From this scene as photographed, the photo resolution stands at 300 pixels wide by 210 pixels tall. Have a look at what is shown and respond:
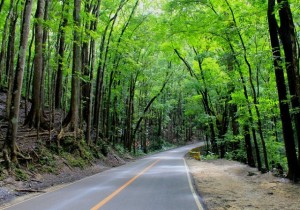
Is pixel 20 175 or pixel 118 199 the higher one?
pixel 20 175

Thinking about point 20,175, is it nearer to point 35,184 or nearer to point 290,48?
point 35,184

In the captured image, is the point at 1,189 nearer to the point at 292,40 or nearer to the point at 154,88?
the point at 292,40

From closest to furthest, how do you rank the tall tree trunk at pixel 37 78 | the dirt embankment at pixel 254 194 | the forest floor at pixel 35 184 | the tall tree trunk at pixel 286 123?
the dirt embankment at pixel 254 194, the forest floor at pixel 35 184, the tall tree trunk at pixel 286 123, the tall tree trunk at pixel 37 78

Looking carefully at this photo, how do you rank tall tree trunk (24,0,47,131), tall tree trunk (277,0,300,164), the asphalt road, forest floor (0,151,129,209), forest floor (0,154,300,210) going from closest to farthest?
the asphalt road → forest floor (0,154,300,210) → forest floor (0,151,129,209) → tall tree trunk (277,0,300,164) → tall tree trunk (24,0,47,131)

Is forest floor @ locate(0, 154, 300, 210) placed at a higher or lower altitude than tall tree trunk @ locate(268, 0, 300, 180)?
lower

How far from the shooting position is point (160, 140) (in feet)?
184

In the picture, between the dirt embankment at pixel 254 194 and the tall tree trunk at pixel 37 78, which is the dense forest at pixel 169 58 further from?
the dirt embankment at pixel 254 194

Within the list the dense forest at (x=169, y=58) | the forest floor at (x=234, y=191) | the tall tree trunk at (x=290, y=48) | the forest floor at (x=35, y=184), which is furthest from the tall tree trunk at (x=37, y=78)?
the tall tree trunk at (x=290, y=48)

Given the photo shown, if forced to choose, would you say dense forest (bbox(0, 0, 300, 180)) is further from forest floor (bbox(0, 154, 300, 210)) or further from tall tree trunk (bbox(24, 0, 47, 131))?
forest floor (bbox(0, 154, 300, 210))

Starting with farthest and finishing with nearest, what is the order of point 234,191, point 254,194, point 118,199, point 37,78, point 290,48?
point 37,78, point 290,48, point 234,191, point 254,194, point 118,199

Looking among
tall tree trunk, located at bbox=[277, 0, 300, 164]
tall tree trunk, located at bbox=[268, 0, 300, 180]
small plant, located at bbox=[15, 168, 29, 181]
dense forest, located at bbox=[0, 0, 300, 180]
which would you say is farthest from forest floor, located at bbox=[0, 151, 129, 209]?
tall tree trunk, located at bbox=[277, 0, 300, 164]

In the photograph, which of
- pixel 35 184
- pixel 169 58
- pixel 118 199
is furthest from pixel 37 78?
pixel 169 58

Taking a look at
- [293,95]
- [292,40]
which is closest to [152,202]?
[293,95]

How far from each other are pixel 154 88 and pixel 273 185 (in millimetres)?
36431
